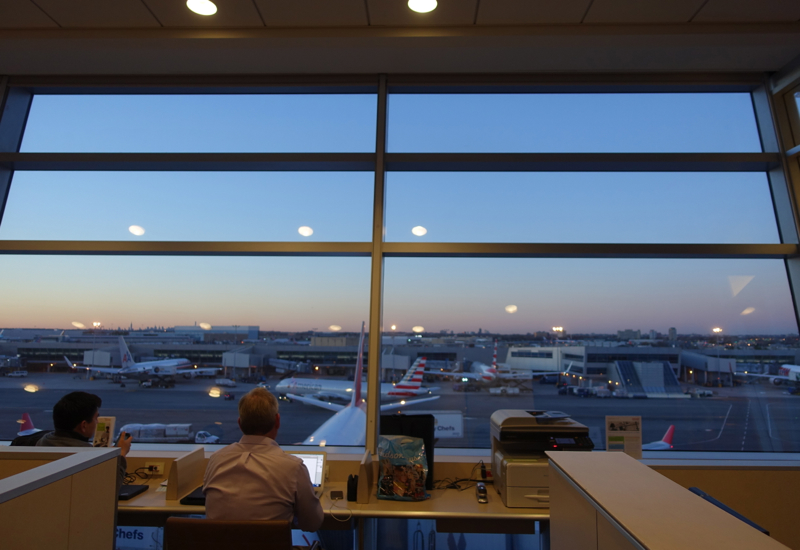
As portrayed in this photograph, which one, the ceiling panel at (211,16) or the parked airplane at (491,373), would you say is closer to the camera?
the ceiling panel at (211,16)

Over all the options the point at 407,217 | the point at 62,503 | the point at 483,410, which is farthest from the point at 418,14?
the point at 62,503

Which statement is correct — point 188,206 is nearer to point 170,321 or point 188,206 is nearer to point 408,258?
point 170,321

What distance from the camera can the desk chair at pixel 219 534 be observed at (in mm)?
1495

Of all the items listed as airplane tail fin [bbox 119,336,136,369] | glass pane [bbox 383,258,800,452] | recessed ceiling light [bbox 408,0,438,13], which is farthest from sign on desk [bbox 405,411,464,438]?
recessed ceiling light [bbox 408,0,438,13]

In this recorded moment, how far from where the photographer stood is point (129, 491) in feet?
8.23

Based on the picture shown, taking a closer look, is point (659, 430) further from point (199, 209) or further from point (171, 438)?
point (199, 209)

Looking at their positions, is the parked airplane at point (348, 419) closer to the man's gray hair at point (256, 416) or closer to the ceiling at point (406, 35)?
the man's gray hair at point (256, 416)

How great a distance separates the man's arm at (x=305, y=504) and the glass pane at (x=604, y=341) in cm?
131

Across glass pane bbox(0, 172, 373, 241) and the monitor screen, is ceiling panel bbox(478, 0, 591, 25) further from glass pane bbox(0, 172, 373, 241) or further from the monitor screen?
the monitor screen

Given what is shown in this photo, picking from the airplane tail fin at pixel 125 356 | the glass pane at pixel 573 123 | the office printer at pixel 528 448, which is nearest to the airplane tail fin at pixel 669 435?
the office printer at pixel 528 448

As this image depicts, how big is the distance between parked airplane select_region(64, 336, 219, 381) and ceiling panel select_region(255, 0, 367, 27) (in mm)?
2479

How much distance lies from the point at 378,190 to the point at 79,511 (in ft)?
7.86

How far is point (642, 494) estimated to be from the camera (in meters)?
1.06

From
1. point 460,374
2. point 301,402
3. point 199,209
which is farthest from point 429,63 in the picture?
point 301,402
